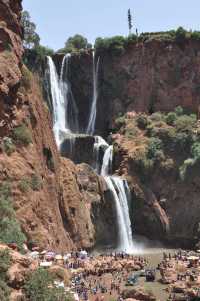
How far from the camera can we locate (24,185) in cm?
3531

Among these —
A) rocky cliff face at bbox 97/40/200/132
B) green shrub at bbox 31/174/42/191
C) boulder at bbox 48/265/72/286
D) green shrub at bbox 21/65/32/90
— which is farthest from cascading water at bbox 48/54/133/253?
boulder at bbox 48/265/72/286

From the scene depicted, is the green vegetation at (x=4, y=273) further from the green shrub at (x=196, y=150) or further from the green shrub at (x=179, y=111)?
the green shrub at (x=179, y=111)

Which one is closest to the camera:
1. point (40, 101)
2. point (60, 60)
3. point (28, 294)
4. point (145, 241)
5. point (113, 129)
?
point (28, 294)

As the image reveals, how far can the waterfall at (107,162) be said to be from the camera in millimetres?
60638

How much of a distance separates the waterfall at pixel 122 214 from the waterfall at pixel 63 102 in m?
16.4

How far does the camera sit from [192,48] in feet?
235

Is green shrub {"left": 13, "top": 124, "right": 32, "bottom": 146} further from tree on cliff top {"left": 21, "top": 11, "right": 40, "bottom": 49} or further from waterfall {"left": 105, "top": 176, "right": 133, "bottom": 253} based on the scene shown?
tree on cliff top {"left": 21, "top": 11, "right": 40, "bottom": 49}

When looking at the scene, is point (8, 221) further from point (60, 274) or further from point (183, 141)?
point (183, 141)

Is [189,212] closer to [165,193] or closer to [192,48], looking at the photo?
[165,193]

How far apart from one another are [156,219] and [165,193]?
346cm

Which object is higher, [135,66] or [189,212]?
[135,66]

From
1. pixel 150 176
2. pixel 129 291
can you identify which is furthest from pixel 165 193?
pixel 129 291

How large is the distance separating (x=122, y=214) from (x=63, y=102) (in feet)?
74.4

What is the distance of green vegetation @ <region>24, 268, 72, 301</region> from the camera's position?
20.3m
